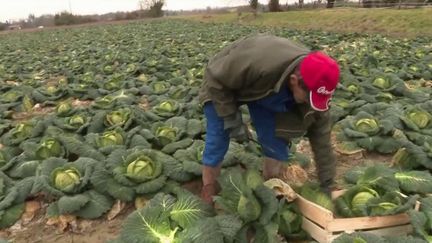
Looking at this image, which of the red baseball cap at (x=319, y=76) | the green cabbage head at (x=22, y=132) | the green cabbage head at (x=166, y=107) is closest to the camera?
the red baseball cap at (x=319, y=76)

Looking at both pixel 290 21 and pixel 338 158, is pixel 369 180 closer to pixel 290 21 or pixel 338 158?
pixel 338 158

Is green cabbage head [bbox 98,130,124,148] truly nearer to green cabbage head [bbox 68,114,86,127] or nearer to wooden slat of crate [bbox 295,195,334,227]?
green cabbage head [bbox 68,114,86,127]

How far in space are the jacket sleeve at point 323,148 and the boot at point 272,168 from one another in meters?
0.44

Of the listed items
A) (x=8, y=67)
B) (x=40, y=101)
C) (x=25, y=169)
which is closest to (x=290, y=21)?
(x=8, y=67)

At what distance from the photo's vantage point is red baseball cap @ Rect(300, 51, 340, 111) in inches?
112

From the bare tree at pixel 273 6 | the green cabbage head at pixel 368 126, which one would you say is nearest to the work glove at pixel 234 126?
the green cabbage head at pixel 368 126

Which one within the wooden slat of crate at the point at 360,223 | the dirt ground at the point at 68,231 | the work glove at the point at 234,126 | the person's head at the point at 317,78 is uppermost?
the person's head at the point at 317,78

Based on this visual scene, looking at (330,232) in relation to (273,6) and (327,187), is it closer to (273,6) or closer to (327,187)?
(327,187)

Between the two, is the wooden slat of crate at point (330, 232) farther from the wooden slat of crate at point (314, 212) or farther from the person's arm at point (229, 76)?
the person's arm at point (229, 76)

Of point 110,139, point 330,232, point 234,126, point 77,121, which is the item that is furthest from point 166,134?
point 330,232

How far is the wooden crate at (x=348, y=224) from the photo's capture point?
3.21 metres

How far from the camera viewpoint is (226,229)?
3211 mm

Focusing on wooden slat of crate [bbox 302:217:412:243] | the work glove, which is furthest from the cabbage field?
the work glove

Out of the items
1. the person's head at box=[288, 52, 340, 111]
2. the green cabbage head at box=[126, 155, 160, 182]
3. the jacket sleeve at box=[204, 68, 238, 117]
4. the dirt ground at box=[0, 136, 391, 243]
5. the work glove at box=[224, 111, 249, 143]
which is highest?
the person's head at box=[288, 52, 340, 111]
